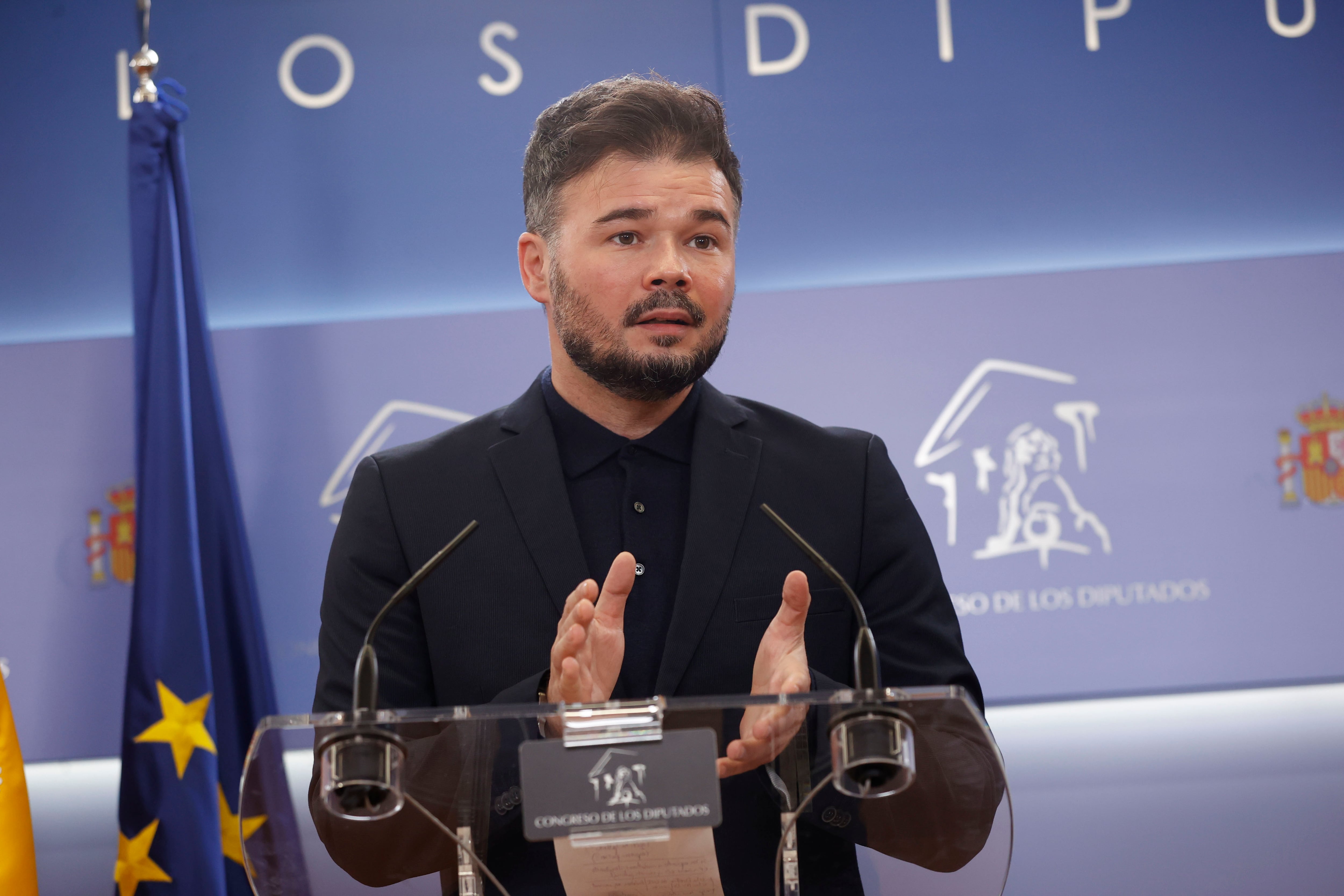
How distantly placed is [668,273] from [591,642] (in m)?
0.61

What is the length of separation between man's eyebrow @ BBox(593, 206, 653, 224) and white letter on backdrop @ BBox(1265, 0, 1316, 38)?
2.35 meters

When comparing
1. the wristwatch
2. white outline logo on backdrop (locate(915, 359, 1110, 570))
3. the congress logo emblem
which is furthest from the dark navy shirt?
the congress logo emblem

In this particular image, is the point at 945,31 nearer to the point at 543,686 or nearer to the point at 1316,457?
the point at 1316,457

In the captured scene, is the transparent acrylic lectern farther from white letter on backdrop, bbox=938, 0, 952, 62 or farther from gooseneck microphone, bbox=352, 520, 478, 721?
white letter on backdrop, bbox=938, 0, 952, 62

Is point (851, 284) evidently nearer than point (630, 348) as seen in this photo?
No

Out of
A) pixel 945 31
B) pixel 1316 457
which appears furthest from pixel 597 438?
pixel 1316 457

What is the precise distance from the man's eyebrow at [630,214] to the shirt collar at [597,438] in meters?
0.32

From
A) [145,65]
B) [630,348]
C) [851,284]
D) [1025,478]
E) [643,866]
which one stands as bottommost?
[643,866]

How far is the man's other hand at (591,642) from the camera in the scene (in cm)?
110

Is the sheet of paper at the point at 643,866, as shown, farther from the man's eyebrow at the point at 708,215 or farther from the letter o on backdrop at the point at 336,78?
the letter o on backdrop at the point at 336,78

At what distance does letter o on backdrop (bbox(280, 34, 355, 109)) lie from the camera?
293 centimetres

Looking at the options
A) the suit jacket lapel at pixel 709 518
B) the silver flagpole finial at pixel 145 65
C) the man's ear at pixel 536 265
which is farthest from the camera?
the silver flagpole finial at pixel 145 65

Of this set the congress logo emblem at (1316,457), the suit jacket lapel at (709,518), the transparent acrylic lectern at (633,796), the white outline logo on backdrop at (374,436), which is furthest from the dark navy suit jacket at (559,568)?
the congress logo emblem at (1316,457)

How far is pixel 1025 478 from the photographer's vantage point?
283cm
